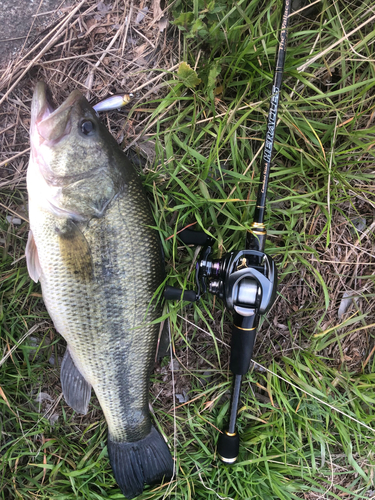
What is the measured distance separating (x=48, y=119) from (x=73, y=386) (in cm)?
158

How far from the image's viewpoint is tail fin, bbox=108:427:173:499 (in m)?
1.94

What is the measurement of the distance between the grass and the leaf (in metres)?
0.01

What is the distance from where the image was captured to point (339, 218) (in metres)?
2.09

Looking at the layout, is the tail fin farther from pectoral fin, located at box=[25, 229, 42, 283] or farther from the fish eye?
the fish eye

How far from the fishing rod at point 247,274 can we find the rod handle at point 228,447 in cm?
26

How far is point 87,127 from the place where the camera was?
5.13 ft

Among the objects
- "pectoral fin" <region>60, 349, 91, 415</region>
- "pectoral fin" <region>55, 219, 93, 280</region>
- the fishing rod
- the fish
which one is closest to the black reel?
the fishing rod

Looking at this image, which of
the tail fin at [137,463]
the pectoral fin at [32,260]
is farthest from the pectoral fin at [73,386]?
the pectoral fin at [32,260]

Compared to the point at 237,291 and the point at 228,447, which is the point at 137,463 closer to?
the point at 228,447

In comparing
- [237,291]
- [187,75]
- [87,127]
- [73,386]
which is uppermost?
[187,75]

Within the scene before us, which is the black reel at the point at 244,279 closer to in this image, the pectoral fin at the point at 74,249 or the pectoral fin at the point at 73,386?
the pectoral fin at the point at 74,249

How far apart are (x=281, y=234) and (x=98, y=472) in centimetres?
202

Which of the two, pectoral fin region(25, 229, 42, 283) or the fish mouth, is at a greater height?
the fish mouth

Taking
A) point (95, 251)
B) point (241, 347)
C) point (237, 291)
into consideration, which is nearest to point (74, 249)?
point (95, 251)
